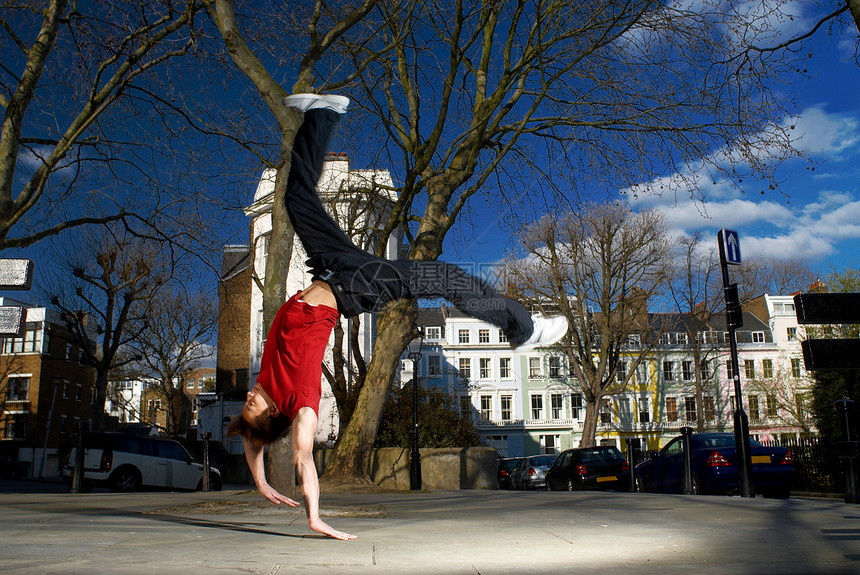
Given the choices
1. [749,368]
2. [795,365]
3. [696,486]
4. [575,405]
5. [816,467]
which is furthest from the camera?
[575,405]

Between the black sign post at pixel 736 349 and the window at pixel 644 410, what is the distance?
44962 mm

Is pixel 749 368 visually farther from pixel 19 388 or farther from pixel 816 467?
pixel 19 388

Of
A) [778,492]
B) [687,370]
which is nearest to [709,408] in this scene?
[687,370]

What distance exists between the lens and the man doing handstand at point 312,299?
3.87 metres

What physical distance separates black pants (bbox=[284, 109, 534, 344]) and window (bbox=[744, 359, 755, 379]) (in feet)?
190

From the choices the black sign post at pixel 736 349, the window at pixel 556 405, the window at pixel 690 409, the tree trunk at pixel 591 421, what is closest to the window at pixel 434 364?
the window at pixel 556 405

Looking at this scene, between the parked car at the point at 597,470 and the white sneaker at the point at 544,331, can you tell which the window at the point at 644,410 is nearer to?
the parked car at the point at 597,470

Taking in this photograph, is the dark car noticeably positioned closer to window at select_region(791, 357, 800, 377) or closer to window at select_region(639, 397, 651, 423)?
window at select_region(791, 357, 800, 377)

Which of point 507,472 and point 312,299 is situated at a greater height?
point 312,299

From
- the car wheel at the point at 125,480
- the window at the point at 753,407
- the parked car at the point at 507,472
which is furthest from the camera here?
the window at the point at 753,407

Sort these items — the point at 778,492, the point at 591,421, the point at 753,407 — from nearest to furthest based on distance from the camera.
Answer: the point at 778,492
the point at 591,421
the point at 753,407

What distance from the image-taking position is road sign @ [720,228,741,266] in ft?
37.7

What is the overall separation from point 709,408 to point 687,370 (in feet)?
11.8

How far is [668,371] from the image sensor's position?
54.3m
